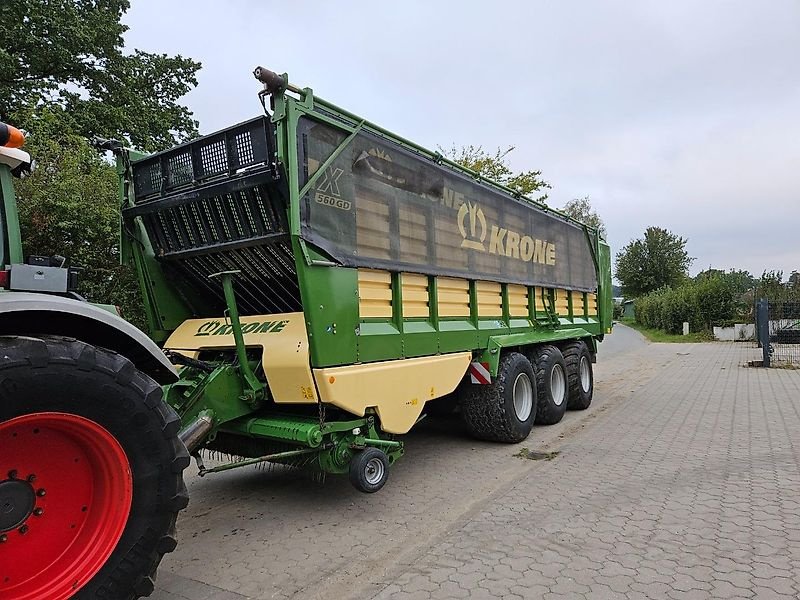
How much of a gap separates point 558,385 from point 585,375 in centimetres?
148

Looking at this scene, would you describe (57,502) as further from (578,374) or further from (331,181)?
(578,374)

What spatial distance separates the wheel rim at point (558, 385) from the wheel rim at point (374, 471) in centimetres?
386

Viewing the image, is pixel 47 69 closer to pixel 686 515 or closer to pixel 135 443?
pixel 135 443

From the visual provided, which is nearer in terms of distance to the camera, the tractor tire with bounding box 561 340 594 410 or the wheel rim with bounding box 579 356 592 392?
the tractor tire with bounding box 561 340 594 410

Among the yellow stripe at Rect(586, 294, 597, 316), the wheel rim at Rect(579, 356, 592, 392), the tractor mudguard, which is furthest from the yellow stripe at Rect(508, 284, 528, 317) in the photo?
the tractor mudguard

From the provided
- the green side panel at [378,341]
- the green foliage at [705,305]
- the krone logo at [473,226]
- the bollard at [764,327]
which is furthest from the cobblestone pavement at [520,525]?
the green foliage at [705,305]

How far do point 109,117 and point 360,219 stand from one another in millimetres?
10597

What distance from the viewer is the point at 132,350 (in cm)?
299

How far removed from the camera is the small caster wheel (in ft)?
13.9

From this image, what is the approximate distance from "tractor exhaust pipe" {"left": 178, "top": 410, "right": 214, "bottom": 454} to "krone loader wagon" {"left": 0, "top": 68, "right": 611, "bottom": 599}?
0.03m

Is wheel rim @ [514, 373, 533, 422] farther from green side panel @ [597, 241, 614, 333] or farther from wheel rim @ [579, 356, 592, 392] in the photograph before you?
green side panel @ [597, 241, 614, 333]

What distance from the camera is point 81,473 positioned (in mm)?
2486

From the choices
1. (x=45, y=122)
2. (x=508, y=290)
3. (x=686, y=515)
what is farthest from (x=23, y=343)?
A: (x=45, y=122)

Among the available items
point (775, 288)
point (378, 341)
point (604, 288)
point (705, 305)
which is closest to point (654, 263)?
point (705, 305)
